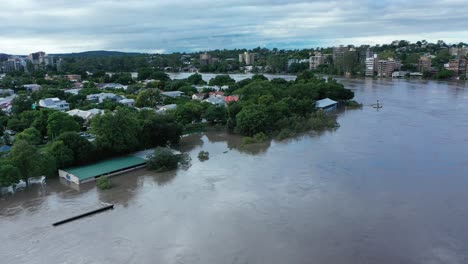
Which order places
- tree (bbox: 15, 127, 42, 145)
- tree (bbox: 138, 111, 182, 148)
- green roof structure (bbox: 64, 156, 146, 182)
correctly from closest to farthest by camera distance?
1. green roof structure (bbox: 64, 156, 146, 182)
2. tree (bbox: 15, 127, 42, 145)
3. tree (bbox: 138, 111, 182, 148)

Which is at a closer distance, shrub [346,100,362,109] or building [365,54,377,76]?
shrub [346,100,362,109]

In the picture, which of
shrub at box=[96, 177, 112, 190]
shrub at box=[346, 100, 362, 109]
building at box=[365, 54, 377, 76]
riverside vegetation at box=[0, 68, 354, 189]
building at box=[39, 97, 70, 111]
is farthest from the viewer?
building at box=[365, 54, 377, 76]

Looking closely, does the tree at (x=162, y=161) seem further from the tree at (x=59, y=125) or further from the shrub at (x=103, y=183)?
the tree at (x=59, y=125)

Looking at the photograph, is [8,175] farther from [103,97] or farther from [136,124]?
[103,97]

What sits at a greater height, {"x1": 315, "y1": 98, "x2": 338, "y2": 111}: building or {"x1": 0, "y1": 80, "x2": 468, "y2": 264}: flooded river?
{"x1": 315, "y1": 98, "x2": 338, "y2": 111}: building

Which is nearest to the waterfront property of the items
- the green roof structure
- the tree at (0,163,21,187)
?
the green roof structure

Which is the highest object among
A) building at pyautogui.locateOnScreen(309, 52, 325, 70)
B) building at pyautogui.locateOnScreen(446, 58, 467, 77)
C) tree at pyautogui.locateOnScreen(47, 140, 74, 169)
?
building at pyautogui.locateOnScreen(309, 52, 325, 70)

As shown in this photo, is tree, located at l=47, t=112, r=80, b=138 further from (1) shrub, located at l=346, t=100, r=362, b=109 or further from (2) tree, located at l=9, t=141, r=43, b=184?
(1) shrub, located at l=346, t=100, r=362, b=109

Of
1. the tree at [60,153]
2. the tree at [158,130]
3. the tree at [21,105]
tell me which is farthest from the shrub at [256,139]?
the tree at [21,105]
